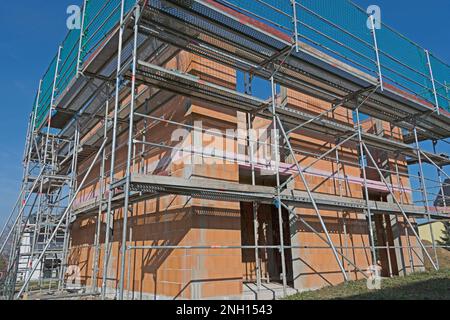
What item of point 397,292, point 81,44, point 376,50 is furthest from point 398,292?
point 81,44

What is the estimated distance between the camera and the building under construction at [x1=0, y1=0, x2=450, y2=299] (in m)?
6.12

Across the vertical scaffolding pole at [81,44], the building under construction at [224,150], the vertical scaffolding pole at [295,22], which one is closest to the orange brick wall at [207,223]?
the building under construction at [224,150]

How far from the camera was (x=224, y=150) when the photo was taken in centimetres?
720

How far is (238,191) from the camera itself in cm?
610

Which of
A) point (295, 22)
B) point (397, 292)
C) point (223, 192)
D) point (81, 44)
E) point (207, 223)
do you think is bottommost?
point (397, 292)

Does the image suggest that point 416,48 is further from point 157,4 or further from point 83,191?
point 83,191

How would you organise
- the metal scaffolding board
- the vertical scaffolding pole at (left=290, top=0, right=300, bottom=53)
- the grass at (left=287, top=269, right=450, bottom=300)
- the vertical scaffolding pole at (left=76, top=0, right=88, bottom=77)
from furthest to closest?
the vertical scaffolding pole at (left=76, top=0, right=88, bottom=77) → the vertical scaffolding pole at (left=290, top=0, right=300, bottom=53) → the metal scaffolding board → the grass at (left=287, top=269, right=450, bottom=300)

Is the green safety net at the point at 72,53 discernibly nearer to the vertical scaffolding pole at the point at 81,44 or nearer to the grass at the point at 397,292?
the vertical scaffolding pole at the point at 81,44

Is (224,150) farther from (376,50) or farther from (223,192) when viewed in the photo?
(376,50)

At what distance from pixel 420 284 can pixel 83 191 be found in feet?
33.0

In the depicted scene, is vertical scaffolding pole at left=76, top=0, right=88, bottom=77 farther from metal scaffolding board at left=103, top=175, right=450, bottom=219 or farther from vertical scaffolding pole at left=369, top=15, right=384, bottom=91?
vertical scaffolding pole at left=369, top=15, right=384, bottom=91

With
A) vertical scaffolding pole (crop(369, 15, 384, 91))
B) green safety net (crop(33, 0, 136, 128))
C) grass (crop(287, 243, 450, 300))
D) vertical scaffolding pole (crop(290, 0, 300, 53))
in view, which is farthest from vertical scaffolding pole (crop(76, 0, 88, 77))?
vertical scaffolding pole (crop(369, 15, 384, 91))
